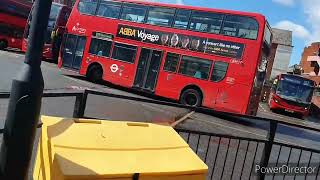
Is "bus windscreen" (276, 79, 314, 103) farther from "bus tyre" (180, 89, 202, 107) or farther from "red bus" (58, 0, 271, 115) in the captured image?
"bus tyre" (180, 89, 202, 107)

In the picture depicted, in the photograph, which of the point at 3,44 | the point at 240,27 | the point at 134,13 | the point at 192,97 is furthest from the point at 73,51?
the point at 3,44

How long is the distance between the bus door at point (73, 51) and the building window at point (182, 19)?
4722mm

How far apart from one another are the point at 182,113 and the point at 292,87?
1682 cm

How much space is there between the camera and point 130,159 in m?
2.58

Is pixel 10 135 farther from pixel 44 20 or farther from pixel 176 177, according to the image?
pixel 176 177

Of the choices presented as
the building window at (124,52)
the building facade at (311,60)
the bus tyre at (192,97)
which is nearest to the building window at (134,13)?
the building window at (124,52)

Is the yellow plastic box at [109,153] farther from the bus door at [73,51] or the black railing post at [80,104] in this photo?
the bus door at [73,51]

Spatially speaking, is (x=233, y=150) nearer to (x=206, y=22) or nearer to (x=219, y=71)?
(x=219, y=71)

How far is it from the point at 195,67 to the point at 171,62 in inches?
41.7

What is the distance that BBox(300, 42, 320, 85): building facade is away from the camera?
57781 mm

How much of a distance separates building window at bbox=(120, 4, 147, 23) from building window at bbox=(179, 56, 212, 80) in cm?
272

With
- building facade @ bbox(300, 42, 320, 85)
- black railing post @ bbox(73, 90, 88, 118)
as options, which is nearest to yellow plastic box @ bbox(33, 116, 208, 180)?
black railing post @ bbox(73, 90, 88, 118)

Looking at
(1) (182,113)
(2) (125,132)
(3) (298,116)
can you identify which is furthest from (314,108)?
(2) (125,132)

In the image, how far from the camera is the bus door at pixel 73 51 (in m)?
18.7
